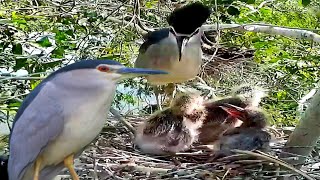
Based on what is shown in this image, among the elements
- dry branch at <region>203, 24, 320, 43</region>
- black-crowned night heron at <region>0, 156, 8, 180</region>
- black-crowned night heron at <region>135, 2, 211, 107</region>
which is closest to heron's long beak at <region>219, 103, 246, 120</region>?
dry branch at <region>203, 24, 320, 43</region>

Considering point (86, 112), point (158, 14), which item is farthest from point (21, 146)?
point (158, 14)

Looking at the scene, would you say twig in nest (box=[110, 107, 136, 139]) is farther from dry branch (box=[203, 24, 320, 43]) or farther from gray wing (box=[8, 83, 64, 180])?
gray wing (box=[8, 83, 64, 180])

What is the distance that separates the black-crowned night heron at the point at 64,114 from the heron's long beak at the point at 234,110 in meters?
0.89

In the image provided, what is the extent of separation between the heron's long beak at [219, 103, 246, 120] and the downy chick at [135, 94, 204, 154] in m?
0.11

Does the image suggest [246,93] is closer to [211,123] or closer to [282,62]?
[211,123]

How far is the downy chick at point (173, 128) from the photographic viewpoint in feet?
7.58

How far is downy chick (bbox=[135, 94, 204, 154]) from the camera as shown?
231cm

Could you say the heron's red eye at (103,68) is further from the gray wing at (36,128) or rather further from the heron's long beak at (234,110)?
the heron's long beak at (234,110)

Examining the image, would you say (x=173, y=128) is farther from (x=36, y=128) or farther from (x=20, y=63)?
(x=36, y=128)

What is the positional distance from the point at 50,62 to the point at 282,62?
4.47 feet

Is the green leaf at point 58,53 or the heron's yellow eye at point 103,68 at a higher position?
the heron's yellow eye at point 103,68

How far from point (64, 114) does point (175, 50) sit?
1854 millimetres

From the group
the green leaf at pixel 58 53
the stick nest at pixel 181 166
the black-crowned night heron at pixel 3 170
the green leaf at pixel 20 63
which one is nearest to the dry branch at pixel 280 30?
the stick nest at pixel 181 166

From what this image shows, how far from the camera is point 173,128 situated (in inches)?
95.3
